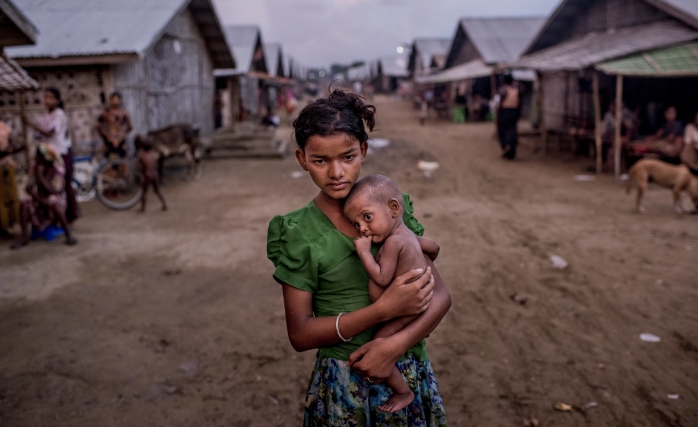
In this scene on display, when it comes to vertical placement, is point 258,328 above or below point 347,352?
below

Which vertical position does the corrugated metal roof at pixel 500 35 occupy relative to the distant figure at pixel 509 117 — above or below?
above

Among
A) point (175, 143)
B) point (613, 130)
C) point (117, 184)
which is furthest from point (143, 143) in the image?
point (613, 130)

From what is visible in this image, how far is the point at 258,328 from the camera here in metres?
3.98

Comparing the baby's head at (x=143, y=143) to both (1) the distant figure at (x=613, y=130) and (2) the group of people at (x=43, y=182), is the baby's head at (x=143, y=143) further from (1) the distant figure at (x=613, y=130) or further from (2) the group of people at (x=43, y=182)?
(1) the distant figure at (x=613, y=130)

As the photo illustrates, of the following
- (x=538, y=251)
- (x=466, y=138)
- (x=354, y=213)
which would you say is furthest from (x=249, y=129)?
(x=354, y=213)

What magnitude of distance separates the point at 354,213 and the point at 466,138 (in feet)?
50.3

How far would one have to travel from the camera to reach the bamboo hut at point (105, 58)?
29.5ft

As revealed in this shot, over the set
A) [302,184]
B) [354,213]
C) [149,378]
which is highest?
[354,213]

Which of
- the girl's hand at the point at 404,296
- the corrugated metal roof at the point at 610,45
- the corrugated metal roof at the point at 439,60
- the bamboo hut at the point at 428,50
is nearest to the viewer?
the girl's hand at the point at 404,296

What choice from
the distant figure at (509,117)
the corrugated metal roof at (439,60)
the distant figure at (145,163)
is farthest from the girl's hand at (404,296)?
the corrugated metal roof at (439,60)

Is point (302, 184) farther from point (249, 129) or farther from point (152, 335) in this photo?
point (152, 335)

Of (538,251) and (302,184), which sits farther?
(302,184)

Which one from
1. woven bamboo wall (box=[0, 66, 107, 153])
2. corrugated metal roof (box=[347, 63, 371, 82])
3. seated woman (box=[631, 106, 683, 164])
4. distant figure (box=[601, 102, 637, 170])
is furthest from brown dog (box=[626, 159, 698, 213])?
corrugated metal roof (box=[347, 63, 371, 82])

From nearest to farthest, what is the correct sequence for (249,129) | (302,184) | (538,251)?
1. (538,251)
2. (302,184)
3. (249,129)
